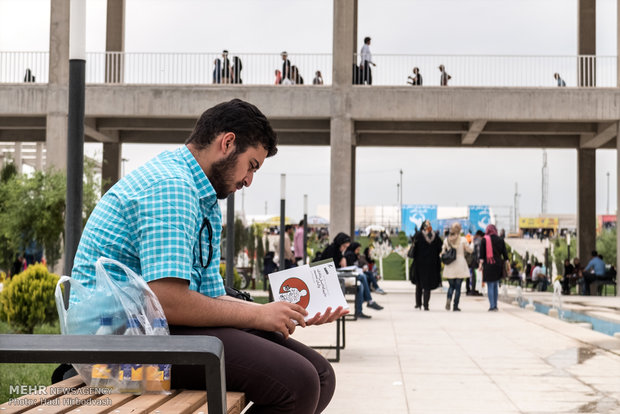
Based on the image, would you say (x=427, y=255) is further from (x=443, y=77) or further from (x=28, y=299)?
(x=443, y=77)

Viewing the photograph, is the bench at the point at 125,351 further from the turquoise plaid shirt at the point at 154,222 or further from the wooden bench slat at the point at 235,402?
the turquoise plaid shirt at the point at 154,222

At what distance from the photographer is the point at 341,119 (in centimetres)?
2553

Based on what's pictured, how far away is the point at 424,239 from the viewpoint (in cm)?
1647

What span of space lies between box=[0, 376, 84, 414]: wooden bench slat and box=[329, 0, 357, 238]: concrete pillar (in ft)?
76.4

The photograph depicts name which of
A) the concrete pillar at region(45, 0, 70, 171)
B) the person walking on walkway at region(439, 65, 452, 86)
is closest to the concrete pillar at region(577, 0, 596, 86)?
the person walking on walkway at region(439, 65, 452, 86)

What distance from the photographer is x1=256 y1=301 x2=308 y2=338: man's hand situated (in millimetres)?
2518

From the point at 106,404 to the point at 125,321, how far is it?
0.94 ft

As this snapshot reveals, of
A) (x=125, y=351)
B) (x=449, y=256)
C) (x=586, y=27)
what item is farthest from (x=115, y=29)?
(x=125, y=351)

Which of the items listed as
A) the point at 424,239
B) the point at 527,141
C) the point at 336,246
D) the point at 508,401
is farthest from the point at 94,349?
the point at 527,141

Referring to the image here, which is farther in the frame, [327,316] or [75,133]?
[75,133]

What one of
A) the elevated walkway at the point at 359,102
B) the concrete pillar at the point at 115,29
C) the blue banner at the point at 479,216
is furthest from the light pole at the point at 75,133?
A: the blue banner at the point at 479,216

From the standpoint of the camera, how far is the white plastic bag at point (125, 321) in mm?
2258

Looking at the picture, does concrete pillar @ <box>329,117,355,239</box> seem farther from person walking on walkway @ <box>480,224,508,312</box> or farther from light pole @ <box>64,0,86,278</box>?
light pole @ <box>64,0,86,278</box>

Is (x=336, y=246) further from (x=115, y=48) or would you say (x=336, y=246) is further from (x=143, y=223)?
(x=115, y=48)
